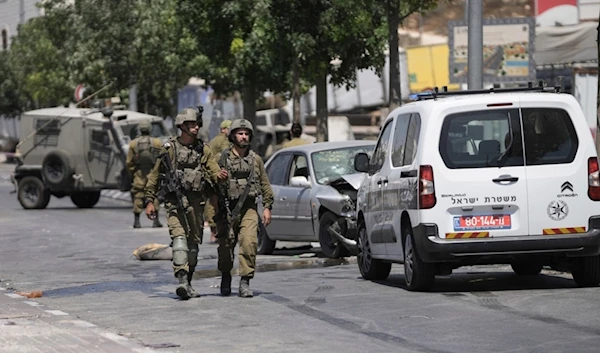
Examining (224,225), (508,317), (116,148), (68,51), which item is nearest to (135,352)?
(508,317)

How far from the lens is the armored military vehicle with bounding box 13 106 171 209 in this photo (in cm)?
3366

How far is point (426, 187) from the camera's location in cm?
1316

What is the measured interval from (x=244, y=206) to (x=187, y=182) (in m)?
0.57

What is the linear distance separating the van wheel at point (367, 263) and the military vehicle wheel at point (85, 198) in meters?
20.1

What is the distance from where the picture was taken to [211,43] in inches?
1205

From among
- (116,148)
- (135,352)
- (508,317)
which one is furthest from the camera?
(116,148)

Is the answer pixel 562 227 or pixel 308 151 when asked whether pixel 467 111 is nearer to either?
pixel 562 227

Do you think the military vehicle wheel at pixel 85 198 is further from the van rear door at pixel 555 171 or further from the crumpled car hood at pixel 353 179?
the van rear door at pixel 555 171

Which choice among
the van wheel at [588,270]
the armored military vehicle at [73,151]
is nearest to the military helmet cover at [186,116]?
the van wheel at [588,270]

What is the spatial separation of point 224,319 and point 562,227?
334 centimetres

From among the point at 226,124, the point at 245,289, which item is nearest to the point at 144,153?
the point at 226,124

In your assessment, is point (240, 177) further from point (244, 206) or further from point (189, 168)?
point (189, 168)

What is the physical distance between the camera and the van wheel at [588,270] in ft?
44.8

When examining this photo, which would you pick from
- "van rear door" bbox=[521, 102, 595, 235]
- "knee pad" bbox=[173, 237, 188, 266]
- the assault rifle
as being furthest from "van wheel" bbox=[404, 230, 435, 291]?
"knee pad" bbox=[173, 237, 188, 266]
